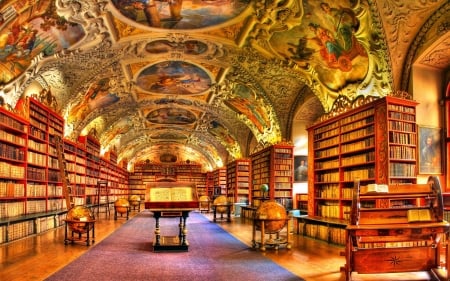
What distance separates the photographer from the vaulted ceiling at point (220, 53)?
1022 centimetres

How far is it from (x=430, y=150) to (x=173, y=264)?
6.59 meters

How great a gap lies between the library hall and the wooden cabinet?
24 mm

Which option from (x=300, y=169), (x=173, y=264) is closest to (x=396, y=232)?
(x=173, y=264)

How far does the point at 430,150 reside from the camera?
10.3m

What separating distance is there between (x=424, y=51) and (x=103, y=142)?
21283mm

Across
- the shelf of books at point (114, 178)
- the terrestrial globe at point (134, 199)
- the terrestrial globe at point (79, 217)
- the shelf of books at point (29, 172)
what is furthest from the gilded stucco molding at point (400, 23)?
the terrestrial globe at point (134, 199)

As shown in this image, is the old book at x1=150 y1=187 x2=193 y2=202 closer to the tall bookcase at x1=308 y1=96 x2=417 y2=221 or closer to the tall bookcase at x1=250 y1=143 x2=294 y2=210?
the tall bookcase at x1=308 y1=96 x2=417 y2=221

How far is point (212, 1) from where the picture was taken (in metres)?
12.1

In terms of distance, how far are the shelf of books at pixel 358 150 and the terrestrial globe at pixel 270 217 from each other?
167 cm

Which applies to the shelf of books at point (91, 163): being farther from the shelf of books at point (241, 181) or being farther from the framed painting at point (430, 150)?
the framed painting at point (430, 150)

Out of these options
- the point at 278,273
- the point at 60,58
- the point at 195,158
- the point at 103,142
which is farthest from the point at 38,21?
the point at 195,158

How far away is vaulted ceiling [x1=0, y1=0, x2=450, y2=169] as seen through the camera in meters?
10.2

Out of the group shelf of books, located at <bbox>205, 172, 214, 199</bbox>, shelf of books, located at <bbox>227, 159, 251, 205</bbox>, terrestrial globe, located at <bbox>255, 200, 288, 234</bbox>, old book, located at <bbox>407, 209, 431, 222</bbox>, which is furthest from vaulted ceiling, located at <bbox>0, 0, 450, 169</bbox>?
shelf of books, located at <bbox>205, 172, 214, 199</bbox>

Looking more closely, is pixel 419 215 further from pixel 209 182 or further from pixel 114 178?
pixel 209 182
